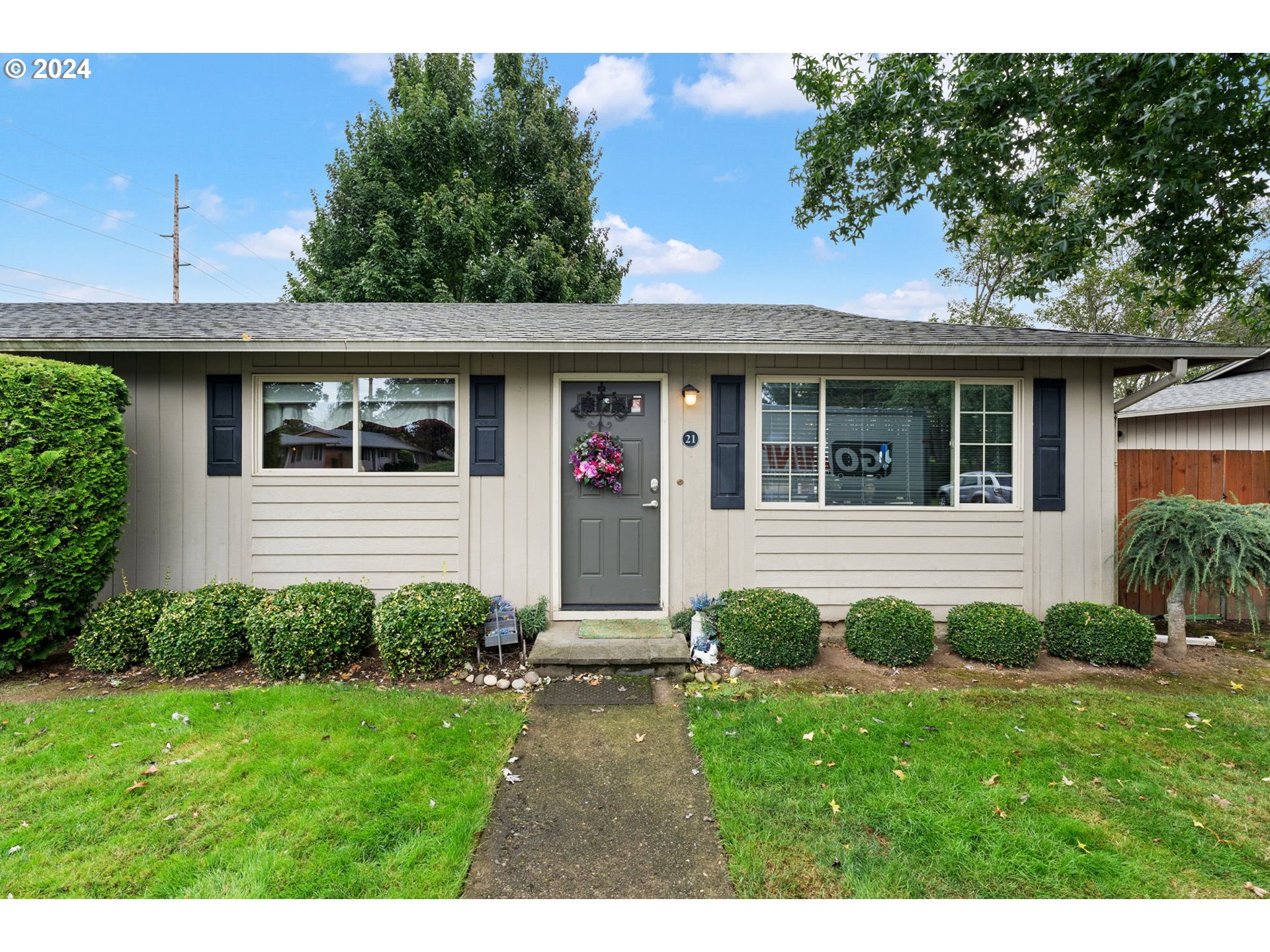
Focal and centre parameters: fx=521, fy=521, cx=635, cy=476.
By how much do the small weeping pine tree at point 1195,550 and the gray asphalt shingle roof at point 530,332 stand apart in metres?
1.19

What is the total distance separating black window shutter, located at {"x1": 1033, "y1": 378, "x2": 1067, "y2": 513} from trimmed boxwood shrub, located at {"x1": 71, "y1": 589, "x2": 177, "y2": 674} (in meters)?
6.97

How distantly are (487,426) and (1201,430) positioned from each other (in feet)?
29.8

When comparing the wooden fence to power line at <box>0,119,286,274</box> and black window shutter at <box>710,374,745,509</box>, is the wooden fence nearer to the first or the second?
black window shutter at <box>710,374,745,509</box>

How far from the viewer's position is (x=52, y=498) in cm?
350

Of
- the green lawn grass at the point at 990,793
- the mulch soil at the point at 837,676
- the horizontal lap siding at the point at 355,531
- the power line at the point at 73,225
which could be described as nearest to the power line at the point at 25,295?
the power line at the point at 73,225

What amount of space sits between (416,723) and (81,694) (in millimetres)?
2371

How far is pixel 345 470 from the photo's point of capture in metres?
4.47

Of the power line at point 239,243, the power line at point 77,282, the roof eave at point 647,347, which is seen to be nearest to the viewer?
the roof eave at point 647,347

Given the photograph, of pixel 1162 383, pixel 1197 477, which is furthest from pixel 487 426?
pixel 1197 477

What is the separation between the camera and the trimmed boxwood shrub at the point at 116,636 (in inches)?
143

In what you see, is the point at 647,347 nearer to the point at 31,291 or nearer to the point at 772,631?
the point at 772,631

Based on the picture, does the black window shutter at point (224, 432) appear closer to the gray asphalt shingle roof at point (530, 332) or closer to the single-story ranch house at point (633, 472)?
the single-story ranch house at point (633, 472)

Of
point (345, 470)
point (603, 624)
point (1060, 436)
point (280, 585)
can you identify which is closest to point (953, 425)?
point (1060, 436)
